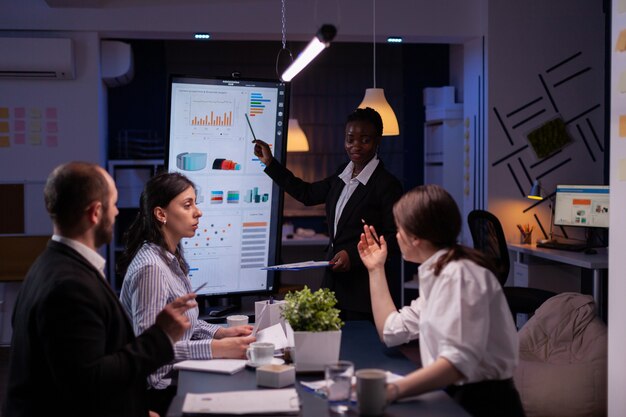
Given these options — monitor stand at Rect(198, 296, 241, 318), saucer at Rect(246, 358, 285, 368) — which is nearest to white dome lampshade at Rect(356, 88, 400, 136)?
monitor stand at Rect(198, 296, 241, 318)

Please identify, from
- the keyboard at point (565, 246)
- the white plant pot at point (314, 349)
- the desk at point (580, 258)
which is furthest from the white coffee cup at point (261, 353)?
the keyboard at point (565, 246)

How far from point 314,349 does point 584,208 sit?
4.71 metres

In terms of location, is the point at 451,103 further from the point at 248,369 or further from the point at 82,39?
the point at 248,369

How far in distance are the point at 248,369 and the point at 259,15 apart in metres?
4.77

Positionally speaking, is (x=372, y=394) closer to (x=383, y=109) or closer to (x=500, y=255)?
(x=500, y=255)

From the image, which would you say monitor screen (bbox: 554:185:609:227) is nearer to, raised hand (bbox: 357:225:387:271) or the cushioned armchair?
the cushioned armchair

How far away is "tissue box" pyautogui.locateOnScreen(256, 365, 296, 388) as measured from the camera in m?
2.09

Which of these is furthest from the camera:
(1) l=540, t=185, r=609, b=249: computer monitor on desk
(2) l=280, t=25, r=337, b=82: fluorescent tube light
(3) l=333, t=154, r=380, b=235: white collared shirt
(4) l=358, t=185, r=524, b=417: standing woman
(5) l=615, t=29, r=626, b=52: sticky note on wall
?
(1) l=540, t=185, r=609, b=249: computer monitor on desk

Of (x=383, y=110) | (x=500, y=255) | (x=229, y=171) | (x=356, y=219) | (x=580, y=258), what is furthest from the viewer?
(x=383, y=110)

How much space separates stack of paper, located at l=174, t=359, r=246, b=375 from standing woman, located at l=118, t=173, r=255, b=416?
0.13ft

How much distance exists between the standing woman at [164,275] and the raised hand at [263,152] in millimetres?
1000

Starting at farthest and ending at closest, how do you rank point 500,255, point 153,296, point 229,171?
1. point 500,255
2. point 229,171
3. point 153,296

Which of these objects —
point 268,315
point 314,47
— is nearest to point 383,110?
point 314,47

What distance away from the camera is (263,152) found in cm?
380
